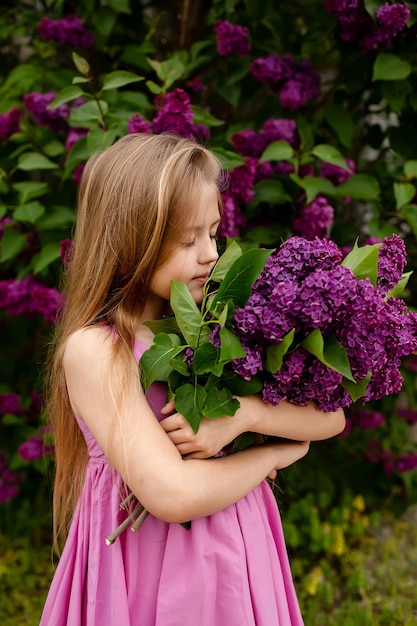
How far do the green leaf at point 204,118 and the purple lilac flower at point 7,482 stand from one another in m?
1.67

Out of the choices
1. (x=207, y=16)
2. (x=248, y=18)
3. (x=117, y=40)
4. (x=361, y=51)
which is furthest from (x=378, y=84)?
(x=117, y=40)

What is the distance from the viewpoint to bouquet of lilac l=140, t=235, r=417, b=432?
45.6 inches

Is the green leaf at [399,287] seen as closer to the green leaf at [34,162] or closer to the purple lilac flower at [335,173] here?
the purple lilac flower at [335,173]

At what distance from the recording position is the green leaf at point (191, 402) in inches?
48.2

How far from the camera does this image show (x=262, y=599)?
1.39 meters

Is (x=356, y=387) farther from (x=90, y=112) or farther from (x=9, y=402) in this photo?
(x=9, y=402)

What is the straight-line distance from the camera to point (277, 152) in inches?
85.4

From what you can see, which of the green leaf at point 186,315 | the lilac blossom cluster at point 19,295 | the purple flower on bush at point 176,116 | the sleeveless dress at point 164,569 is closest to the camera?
the green leaf at point 186,315

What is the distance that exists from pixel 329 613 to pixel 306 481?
2.50 ft

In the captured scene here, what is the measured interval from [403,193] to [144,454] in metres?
1.41

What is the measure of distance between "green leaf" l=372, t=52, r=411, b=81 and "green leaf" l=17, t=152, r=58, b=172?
102cm

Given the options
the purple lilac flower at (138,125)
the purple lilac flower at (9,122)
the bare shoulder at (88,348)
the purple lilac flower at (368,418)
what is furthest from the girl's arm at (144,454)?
the purple lilac flower at (368,418)

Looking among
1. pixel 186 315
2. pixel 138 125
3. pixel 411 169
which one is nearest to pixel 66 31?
pixel 138 125

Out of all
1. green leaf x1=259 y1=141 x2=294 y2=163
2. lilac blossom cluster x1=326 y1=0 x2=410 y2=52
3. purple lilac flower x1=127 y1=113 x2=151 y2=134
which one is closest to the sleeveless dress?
purple lilac flower x1=127 y1=113 x2=151 y2=134
